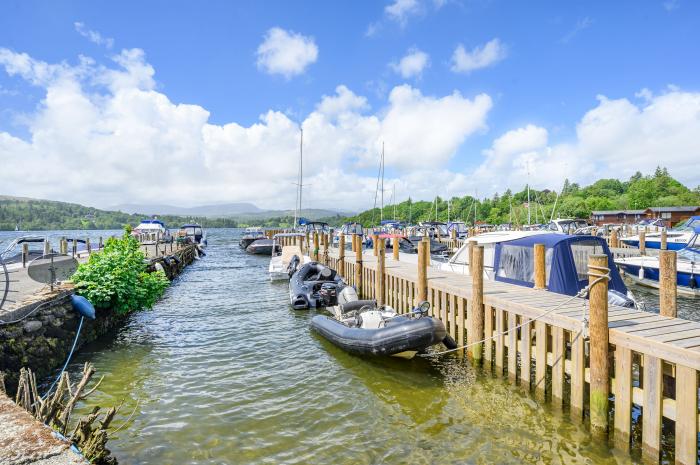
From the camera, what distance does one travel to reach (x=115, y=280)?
9.01 m

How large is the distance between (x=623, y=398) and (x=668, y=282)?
Answer: 7.01 feet

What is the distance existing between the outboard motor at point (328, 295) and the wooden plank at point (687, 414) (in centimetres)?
1000

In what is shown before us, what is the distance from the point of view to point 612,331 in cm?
480

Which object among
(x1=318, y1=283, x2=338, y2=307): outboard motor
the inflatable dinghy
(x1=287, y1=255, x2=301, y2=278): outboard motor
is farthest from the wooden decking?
(x1=287, y1=255, x2=301, y2=278): outboard motor

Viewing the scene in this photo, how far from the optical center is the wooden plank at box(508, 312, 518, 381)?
6445 mm

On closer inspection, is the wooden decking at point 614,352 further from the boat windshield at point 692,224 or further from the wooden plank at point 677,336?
the boat windshield at point 692,224

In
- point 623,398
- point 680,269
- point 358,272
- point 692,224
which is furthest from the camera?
point 692,224

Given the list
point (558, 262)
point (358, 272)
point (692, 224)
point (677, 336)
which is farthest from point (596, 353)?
point (692, 224)

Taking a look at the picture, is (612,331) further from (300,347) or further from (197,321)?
(197,321)

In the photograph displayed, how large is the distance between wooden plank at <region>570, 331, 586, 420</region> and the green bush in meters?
9.07

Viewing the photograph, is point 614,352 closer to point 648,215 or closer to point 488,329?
point 488,329

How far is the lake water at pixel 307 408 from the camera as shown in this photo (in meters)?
4.93

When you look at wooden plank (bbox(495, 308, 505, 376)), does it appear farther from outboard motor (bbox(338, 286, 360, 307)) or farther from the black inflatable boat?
the black inflatable boat

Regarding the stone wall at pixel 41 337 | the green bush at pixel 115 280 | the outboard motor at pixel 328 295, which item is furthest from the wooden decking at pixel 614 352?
the stone wall at pixel 41 337
